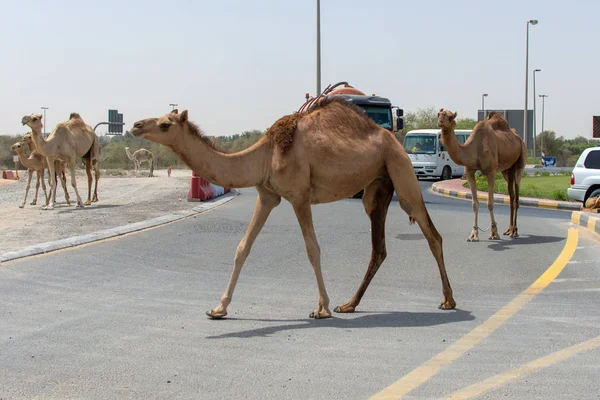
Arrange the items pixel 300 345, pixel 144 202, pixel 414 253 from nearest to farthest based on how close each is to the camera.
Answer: pixel 300 345, pixel 414 253, pixel 144 202

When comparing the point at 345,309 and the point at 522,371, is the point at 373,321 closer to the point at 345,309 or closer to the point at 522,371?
the point at 345,309

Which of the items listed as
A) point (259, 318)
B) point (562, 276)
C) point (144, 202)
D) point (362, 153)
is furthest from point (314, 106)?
point (144, 202)

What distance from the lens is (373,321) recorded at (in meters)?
7.38

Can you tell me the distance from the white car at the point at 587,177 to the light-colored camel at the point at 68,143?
41.0 ft

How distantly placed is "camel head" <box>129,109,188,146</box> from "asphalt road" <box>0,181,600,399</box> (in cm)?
160

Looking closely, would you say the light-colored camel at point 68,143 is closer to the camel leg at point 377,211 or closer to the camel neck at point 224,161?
the camel leg at point 377,211

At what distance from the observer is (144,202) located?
72.9 ft

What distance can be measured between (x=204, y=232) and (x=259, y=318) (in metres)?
7.29

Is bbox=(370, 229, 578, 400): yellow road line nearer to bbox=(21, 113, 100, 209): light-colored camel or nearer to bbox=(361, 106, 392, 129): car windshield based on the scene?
bbox=(21, 113, 100, 209): light-colored camel

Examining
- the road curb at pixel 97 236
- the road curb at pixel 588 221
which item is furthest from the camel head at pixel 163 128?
the road curb at pixel 588 221

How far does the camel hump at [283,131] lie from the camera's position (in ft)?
24.9

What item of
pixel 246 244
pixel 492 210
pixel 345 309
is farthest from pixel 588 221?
pixel 246 244

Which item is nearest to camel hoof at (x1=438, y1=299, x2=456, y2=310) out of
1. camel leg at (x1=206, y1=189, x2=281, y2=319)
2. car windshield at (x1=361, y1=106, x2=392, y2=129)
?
camel leg at (x1=206, y1=189, x2=281, y2=319)

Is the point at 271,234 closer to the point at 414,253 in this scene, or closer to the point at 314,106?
the point at 414,253
